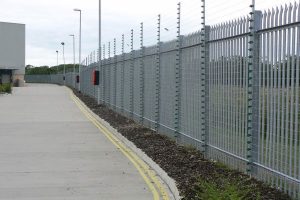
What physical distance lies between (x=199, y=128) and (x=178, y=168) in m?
1.80

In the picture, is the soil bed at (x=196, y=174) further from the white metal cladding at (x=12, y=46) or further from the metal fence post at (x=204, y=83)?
the white metal cladding at (x=12, y=46)

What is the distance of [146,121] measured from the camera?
706 inches

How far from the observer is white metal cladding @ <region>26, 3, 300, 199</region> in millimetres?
7293

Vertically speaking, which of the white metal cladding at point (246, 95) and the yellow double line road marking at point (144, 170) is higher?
the white metal cladding at point (246, 95)

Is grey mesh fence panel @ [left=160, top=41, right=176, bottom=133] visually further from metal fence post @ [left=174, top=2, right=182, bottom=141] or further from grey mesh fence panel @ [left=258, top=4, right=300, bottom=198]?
grey mesh fence panel @ [left=258, top=4, right=300, bottom=198]

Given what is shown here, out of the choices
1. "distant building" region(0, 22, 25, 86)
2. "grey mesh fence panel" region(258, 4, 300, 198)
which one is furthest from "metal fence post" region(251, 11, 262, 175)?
"distant building" region(0, 22, 25, 86)

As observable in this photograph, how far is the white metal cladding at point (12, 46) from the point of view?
9094 cm

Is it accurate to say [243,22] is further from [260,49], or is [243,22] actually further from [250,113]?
[250,113]

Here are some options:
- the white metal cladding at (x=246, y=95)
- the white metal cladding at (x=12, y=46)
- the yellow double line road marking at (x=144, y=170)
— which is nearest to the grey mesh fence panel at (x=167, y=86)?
the white metal cladding at (x=246, y=95)

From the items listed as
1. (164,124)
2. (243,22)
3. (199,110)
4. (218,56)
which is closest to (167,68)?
(164,124)

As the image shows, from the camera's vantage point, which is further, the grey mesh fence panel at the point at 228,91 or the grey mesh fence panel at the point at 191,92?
the grey mesh fence panel at the point at 191,92

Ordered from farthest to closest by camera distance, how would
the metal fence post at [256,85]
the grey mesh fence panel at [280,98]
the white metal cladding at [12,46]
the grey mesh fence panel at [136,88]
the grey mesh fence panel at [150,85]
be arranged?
the white metal cladding at [12,46]
the grey mesh fence panel at [136,88]
the grey mesh fence panel at [150,85]
the metal fence post at [256,85]
the grey mesh fence panel at [280,98]

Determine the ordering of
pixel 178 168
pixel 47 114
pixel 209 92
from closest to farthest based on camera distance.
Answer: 1. pixel 178 168
2. pixel 209 92
3. pixel 47 114

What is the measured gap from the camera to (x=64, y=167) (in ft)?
34.8
